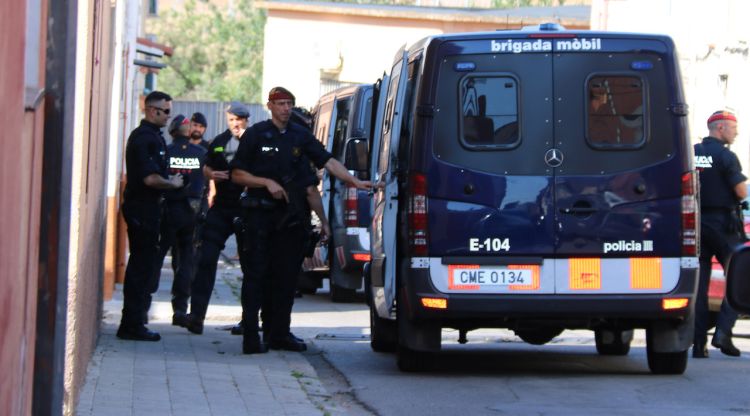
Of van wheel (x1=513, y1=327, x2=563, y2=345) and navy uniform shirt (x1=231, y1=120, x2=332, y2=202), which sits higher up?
navy uniform shirt (x1=231, y1=120, x2=332, y2=202)

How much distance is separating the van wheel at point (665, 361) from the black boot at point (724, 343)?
146 cm

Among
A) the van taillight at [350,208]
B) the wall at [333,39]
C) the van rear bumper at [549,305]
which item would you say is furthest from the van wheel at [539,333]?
the wall at [333,39]

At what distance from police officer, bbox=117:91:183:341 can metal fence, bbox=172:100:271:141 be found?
29.3 m

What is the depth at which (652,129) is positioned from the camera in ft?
31.9

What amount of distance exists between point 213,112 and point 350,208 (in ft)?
89.0

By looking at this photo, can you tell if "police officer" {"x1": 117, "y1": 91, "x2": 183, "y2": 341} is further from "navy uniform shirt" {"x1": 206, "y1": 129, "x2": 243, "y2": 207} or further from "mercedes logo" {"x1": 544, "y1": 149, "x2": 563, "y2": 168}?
"mercedes logo" {"x1": 544, "y1": 149, "x2": 563, "y2": 168}

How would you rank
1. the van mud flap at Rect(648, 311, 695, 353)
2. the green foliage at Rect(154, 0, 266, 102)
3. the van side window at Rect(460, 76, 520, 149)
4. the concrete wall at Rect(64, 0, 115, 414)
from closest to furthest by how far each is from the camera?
the concrete wall at Rect(64, 0, 115, 414)
the van side window at Rect(460, 76, 520, 149)
the van mud flap at Rect(648, 311, 695, 353)
the green foliage at Rect(154, 0, 266, 102)

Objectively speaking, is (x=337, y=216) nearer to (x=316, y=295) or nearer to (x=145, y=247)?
(x=316, y=295)

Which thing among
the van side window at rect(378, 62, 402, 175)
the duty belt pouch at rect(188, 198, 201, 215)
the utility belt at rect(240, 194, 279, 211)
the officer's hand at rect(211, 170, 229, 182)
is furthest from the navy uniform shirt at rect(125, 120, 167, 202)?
the duty belt pouch at rect(188, 198, 201, 215)

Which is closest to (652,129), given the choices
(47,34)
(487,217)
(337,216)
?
(487,217)

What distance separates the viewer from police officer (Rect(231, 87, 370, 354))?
10969mm

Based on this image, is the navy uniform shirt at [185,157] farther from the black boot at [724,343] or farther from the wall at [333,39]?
the wall at [333,39]

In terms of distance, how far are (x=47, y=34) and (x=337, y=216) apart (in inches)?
490

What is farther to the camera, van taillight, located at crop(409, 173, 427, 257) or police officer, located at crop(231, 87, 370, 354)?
police officer, located at crop(231, 87, 370, 354)
